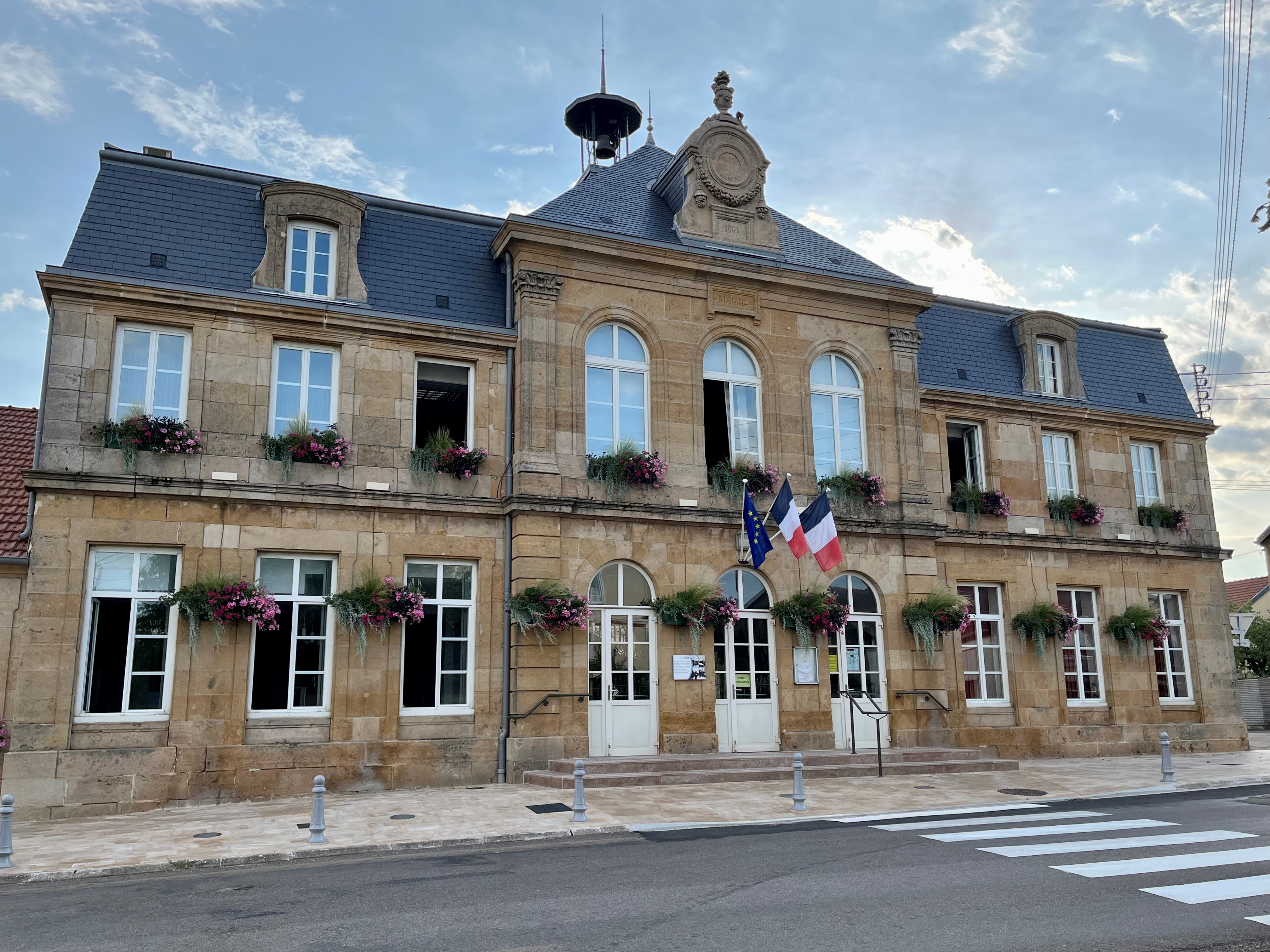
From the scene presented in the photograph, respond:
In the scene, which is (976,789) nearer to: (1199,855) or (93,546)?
(1199,855)

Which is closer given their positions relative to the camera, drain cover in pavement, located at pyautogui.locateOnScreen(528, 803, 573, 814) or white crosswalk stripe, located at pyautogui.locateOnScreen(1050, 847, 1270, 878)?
white crosswalk stripe, located at pyautogui.locateOnScreen(1050, 847, 1270, 878)

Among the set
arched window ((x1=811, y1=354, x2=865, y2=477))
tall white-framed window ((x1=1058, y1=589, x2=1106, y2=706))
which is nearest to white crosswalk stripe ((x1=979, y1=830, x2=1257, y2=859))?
arched window ((x1=811, y1=354, x2=865, y2=477))

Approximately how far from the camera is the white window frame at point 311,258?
1565 centimetres

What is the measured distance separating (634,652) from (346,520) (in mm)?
4864

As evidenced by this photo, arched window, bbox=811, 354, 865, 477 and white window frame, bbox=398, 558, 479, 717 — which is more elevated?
arched window, bbox=811, 354, 865, 477

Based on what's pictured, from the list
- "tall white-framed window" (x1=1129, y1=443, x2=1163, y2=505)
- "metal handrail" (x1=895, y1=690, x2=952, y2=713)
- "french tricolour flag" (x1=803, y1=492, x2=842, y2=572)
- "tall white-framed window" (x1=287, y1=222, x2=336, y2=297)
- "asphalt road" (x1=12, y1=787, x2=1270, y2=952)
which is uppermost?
"tall white-framed window" (x1=287, y1=222, x2=336, y2=297)

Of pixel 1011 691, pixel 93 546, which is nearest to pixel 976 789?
pixel 1011 691

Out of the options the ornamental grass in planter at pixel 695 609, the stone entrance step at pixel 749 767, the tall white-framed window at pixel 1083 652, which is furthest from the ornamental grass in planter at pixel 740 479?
→ the tall white-framed window at pixel 1083 652

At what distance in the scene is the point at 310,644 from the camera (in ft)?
47.9

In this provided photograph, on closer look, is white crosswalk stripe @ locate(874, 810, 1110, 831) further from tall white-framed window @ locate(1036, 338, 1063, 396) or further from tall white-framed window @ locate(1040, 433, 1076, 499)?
tall white-framed window @ locate(1036, 338, 1063, 396)

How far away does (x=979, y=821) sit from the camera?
11203mm

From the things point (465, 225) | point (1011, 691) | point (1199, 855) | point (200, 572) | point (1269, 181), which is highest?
point (465, 225)

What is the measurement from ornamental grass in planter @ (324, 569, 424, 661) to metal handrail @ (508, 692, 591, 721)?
2.07m

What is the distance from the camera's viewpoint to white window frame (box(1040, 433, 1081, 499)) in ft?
68.7
